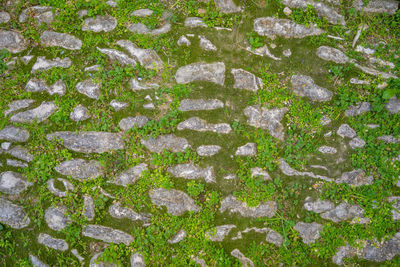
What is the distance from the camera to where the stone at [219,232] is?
4004 mm

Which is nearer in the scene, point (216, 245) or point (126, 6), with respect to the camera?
point (216, 245)

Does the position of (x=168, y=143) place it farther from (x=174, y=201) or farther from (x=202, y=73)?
(x=202, y=73)

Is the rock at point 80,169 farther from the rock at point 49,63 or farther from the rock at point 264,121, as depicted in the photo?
the rock at point 264,121

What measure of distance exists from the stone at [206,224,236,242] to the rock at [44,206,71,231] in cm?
236

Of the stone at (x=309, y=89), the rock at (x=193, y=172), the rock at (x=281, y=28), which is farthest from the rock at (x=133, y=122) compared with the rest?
the stone at (x=309, y=89)

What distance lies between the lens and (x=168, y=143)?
4.13 metres

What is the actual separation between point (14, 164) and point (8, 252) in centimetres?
146

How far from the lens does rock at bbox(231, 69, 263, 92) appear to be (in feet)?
13.8

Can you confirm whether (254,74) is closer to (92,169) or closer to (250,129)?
(250,129)

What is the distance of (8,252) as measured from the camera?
406cm

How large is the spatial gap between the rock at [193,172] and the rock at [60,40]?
9.13 ft

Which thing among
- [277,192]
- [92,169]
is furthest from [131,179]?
[277,192]

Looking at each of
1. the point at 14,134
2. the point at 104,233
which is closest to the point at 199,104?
the point at 104,233

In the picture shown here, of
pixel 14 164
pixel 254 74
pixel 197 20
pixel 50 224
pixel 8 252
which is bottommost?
pixel 8 252
